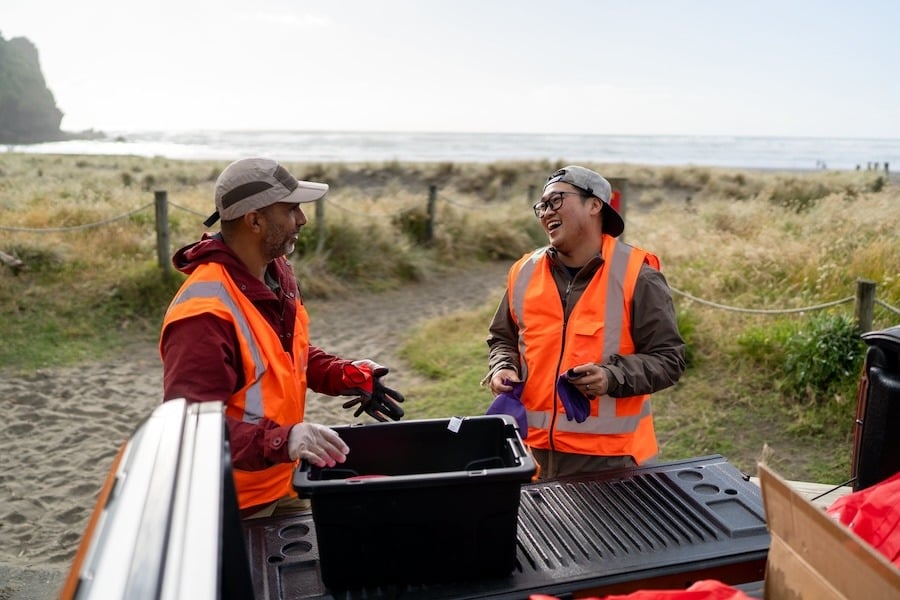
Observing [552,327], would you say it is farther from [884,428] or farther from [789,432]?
[789,432]

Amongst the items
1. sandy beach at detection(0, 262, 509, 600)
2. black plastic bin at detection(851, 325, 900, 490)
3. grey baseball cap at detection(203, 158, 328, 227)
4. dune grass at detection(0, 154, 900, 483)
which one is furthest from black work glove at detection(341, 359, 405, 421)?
dune grass at detection(0, 154, 900, 483)

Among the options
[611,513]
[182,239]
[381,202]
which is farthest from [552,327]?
[381,202]

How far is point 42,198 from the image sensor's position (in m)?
13.9

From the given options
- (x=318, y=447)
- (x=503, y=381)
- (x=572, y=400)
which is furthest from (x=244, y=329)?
(x=572, y=400)

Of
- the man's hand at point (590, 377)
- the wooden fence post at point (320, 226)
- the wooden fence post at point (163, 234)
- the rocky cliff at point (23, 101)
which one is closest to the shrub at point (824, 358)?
the man's hand at point (590, 377)

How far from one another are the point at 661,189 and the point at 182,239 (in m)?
23.6

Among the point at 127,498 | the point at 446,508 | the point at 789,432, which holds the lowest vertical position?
the point at 789,432

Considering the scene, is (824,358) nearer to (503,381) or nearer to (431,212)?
(503,381)

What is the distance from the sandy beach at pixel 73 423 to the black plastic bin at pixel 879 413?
3.03 metres

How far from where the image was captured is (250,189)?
98.1 inches

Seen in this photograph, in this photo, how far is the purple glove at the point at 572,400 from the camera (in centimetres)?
279

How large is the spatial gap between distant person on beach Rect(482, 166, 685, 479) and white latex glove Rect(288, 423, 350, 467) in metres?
1.03

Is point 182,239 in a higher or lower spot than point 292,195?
lower

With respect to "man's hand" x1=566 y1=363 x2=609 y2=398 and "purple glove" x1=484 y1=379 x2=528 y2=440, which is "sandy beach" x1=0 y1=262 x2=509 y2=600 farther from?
"man's hand" x1=566 y1=363 x2=609 y2=398
